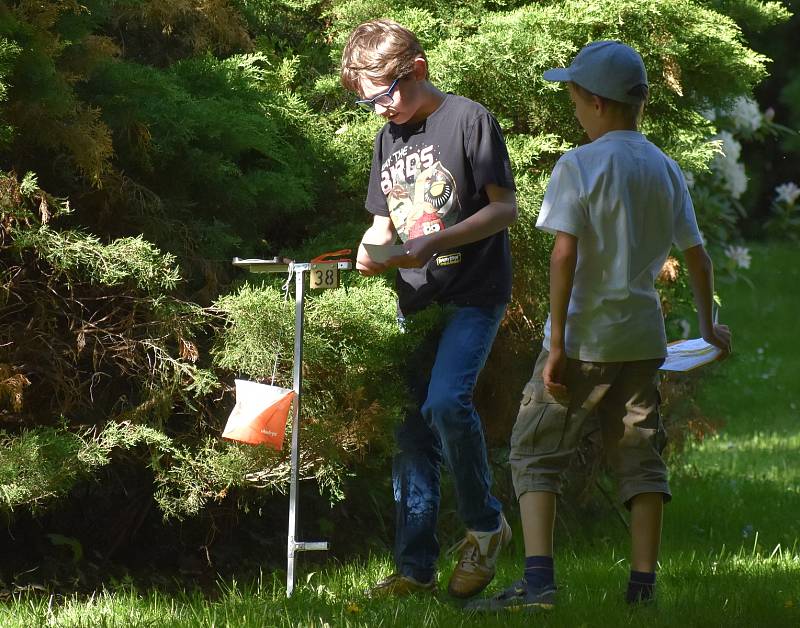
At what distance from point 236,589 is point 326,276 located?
119 cm

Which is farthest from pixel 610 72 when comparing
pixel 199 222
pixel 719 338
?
pixel 199 222

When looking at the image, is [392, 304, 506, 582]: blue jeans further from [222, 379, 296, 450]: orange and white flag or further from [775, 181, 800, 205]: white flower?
[775, 181, 800, 205]: white flower

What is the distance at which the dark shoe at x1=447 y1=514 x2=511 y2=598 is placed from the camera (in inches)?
135

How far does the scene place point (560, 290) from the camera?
316cm

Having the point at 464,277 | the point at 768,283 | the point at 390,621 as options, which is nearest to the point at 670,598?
the point at 390,621

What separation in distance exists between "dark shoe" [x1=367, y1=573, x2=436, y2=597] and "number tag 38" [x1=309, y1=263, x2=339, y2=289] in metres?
0.99

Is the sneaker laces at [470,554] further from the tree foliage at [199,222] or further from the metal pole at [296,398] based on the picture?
the metal pole at [296,398]

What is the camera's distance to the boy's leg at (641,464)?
10.8 feet

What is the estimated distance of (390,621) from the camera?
10.2 feet

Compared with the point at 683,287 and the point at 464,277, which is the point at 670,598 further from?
the point at 683,287

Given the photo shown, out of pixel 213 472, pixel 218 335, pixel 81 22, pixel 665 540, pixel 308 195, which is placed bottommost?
pixel 665 540

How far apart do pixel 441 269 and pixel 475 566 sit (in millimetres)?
935

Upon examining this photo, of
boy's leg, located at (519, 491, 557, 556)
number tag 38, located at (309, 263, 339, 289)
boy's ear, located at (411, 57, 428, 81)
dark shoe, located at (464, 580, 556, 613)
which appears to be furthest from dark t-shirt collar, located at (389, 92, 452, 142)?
dark shoe, located at (464, 580, 556, 613)

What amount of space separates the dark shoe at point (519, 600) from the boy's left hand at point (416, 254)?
1.02 meters
